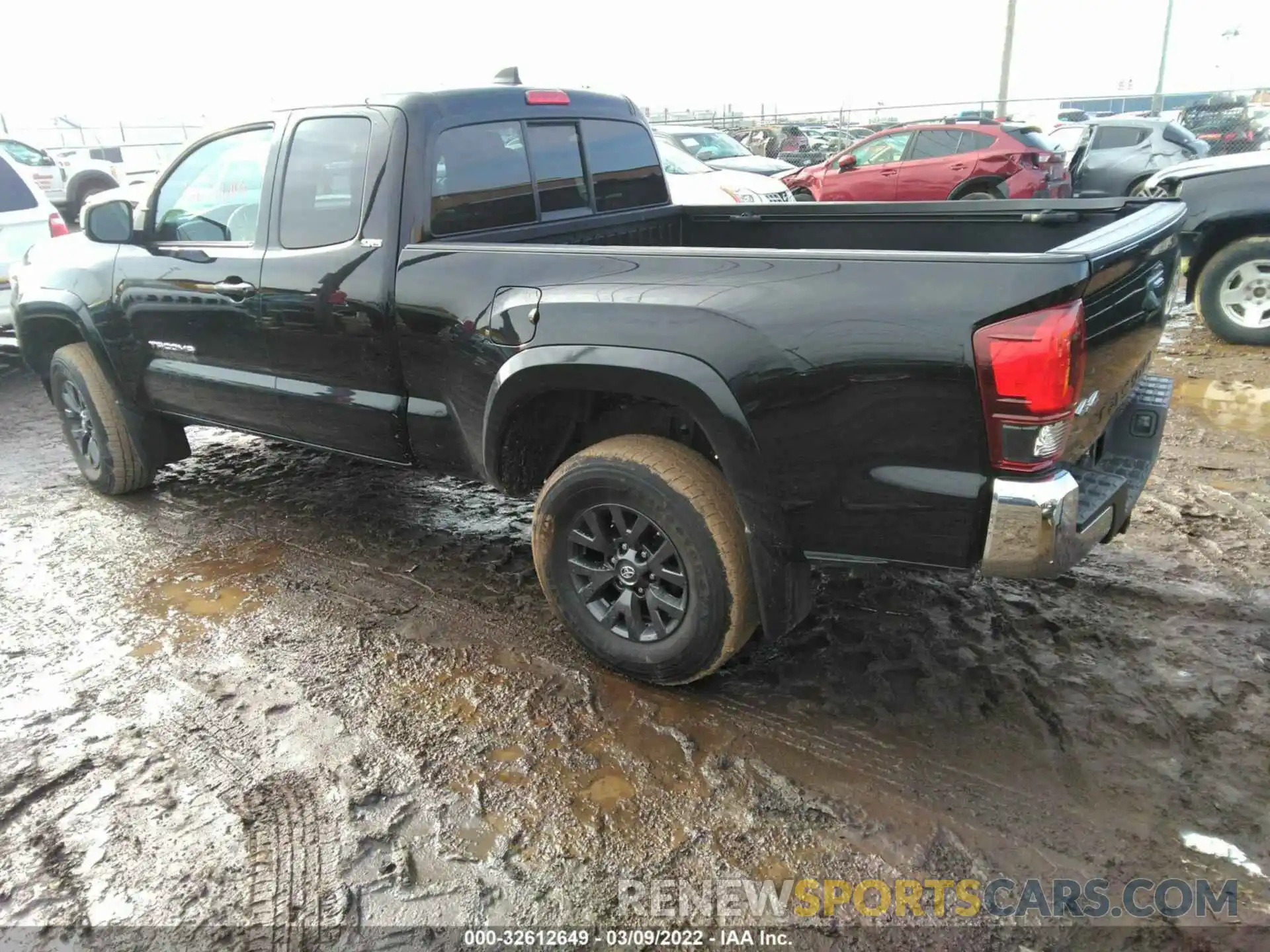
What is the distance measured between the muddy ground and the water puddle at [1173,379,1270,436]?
132cm

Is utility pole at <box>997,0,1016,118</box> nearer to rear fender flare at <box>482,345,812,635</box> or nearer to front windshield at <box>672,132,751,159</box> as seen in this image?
front windshield at <box>672,132,751,159</box>

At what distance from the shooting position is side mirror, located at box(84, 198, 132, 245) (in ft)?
13.2

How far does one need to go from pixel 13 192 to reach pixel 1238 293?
377 inches

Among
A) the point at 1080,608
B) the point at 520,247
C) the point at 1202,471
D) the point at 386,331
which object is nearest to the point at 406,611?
the point at 386,331

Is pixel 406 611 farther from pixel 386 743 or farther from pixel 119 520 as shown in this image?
pixel 119 520

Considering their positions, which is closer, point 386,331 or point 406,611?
point 386,331

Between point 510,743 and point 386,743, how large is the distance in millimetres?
395

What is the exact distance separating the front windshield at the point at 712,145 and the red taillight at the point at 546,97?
10589 millimetres

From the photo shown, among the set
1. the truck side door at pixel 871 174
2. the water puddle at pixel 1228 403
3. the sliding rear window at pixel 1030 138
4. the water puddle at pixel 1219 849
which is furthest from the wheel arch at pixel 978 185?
the water puddle at pixel 1219 849

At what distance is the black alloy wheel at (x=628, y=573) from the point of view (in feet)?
9.44

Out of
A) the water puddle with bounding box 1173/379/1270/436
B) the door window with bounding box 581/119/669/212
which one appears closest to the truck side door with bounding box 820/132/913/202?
the water puddle with bounding box 1173/379/1270/436

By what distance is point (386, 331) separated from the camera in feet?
10.8

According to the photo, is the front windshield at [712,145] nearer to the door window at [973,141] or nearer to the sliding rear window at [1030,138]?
the door window at [973,141]

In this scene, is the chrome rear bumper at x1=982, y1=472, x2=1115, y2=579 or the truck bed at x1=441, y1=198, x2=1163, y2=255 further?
the truck bed at x1=441, y1=198, x2=1163, y2=255
